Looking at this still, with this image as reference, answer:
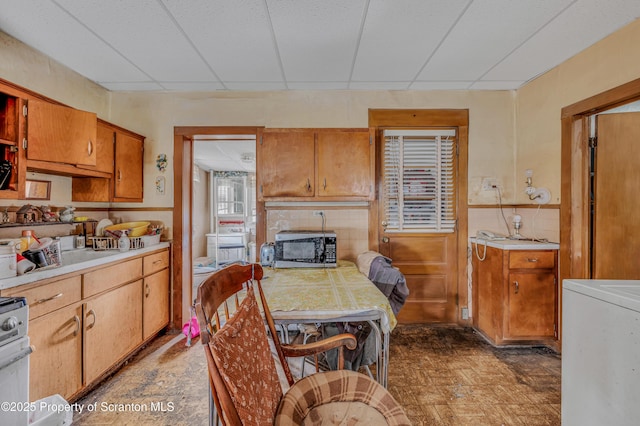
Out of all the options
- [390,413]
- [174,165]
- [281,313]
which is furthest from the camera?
[174,165]

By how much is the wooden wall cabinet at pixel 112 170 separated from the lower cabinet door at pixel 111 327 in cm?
88

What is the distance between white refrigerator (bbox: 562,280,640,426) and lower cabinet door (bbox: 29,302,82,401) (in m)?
2.63

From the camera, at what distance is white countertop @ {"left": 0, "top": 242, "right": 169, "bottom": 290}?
57.7 inches

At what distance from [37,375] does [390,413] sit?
1.87m

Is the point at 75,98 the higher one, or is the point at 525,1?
the point at 525,1

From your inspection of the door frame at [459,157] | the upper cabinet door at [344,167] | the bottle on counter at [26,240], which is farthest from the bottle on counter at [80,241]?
the door frame at [459,157]

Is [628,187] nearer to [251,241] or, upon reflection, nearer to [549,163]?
[549,163]

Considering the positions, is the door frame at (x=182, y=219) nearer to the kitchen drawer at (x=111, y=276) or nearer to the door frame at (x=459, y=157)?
the kitchen drawer at (x=111, y=276)

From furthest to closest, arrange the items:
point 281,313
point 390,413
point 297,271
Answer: point 297,271 → point 281,313 → point 390,413

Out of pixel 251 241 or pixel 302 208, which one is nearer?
pixel 302 208

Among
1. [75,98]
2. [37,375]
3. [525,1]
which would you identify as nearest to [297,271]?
[37,375]

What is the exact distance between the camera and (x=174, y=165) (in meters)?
2.96

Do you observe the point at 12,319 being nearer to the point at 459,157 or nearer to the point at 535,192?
the point at 459,157

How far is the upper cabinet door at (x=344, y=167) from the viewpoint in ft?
8.86
